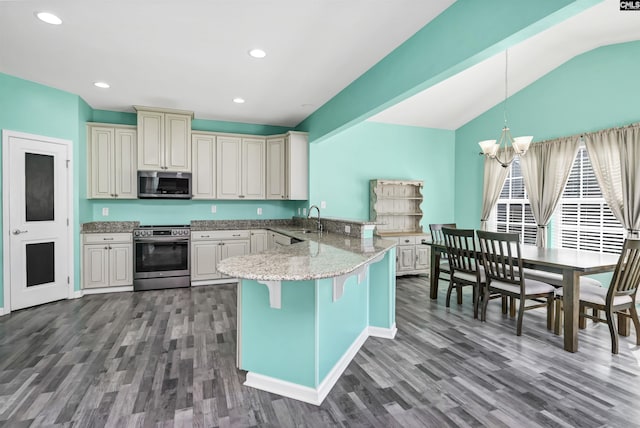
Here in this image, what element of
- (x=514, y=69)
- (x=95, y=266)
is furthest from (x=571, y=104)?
(x=95, y=266)

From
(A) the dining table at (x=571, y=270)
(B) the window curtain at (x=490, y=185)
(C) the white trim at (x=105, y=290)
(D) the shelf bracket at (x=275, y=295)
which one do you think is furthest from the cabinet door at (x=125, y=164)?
(B) the window curtain at (x=490, y=185)

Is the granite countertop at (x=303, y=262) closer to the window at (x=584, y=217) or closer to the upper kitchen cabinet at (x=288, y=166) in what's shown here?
the upper kitchen cabinet at (x=288, y=166)

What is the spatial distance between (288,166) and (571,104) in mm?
4203

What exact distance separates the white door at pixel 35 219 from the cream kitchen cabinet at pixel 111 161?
1.47 ft

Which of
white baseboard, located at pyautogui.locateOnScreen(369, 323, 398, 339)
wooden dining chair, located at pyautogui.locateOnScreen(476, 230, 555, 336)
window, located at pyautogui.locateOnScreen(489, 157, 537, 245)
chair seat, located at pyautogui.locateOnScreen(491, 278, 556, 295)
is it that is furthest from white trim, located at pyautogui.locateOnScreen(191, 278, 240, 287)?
window, located at pyautogui.locateOnScreen(489, 157, 537, 245)

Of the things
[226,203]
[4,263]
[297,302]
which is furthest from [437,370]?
[4,263]

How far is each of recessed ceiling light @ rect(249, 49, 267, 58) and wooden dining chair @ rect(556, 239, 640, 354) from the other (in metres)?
3.56

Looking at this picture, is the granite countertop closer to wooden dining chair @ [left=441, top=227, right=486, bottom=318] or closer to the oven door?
wooden dining chair @ [left=441, top=227, right=486, bottom=318]

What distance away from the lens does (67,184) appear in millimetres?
4266

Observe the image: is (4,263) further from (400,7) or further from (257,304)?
(400,7)

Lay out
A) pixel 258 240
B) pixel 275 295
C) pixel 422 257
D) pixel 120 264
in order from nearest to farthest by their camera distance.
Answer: pixel 275 295 → pixel 120 264 → pixel 258 240 → pixel 422 257

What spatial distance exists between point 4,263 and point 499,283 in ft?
17.9

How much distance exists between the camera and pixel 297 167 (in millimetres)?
5352

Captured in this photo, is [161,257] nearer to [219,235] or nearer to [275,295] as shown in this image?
[219,235]
